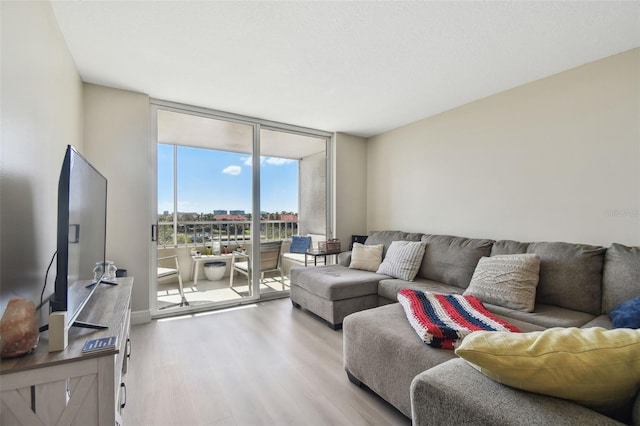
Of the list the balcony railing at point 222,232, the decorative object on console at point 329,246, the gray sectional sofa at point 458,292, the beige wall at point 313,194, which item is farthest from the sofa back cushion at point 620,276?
the balcony railing at point 222,232

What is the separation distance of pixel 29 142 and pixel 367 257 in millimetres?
3105

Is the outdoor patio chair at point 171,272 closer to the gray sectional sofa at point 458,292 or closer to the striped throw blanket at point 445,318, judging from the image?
the gray sectional sofa at point 458,292

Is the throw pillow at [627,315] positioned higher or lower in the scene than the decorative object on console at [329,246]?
lower

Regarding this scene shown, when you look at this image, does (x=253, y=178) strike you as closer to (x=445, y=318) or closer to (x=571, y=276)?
(x=445, y=318)

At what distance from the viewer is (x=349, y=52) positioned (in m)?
2.18

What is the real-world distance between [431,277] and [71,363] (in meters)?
2.92

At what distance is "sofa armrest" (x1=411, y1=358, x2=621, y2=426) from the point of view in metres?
0.80

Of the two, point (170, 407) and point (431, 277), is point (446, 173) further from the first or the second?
point (170, 407)

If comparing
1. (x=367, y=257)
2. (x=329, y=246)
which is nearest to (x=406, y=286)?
(x=367, y=257)

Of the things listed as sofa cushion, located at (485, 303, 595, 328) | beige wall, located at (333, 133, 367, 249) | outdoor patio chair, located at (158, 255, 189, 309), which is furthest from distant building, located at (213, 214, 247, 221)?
sofa cushion, located at (485, 303, 595, 328)

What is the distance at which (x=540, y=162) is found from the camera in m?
2.57

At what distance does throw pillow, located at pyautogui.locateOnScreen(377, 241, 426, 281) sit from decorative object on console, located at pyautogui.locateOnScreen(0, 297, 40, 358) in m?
2.78

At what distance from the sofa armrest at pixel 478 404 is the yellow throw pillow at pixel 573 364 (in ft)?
0.11

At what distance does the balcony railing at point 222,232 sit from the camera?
13.0 feet
